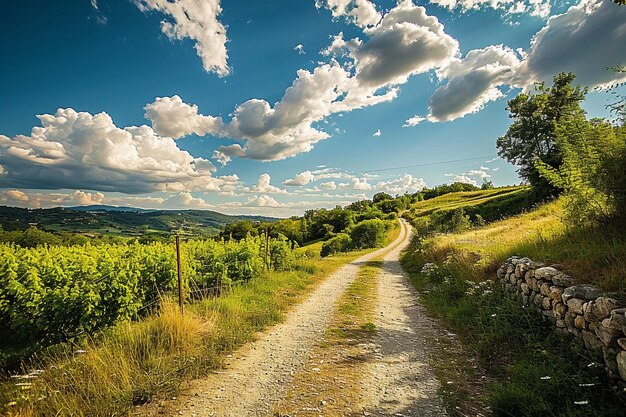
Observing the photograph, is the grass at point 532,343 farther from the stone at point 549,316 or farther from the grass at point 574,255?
Result: the stone at point 549,316

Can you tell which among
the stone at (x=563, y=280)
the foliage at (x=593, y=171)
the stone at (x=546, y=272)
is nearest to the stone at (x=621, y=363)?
the stone at (x=563, y=280)

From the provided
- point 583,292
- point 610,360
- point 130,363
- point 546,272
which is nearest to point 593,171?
point 546,272

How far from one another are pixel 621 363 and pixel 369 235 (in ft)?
154

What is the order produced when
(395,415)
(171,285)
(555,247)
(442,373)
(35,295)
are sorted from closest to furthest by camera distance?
(395,415) < (442,373) < (35,295) < (555,247) < (171,285)

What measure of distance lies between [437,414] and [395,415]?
0.61 metres

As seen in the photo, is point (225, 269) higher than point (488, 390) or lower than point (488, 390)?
higher

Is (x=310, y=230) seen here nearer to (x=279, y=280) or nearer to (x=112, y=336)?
(x=279, y=280)

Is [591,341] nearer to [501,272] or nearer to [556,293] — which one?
[556,293]

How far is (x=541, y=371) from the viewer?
15.0 ft

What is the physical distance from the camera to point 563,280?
5727 millimetres

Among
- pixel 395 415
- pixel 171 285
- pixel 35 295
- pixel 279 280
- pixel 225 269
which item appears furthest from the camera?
pixel 279 280

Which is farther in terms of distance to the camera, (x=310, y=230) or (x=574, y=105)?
(x=310, y=230)

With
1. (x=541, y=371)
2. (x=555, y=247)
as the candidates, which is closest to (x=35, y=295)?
(x=541, y=371)

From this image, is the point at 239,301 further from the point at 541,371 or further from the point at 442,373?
the point at 541,371
